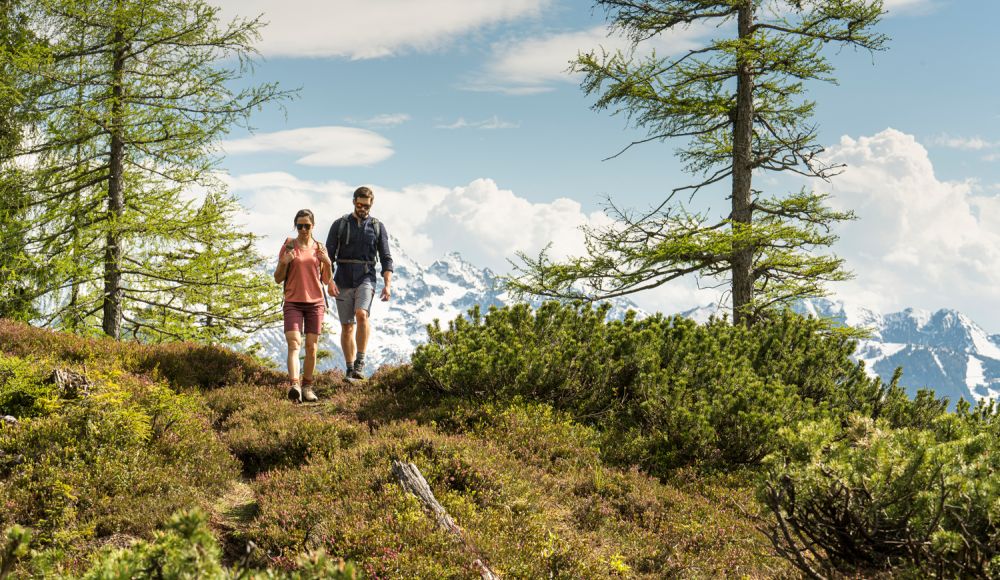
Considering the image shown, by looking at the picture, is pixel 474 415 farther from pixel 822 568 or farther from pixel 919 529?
pixel 919 529

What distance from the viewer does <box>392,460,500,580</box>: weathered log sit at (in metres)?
3.47

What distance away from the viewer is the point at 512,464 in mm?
5098

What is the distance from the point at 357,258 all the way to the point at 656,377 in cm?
440

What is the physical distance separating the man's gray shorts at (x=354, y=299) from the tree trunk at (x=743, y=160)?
8.15m

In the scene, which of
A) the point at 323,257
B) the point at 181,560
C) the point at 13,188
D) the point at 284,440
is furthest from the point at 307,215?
the point at 13,188

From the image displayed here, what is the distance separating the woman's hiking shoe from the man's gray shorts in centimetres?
106

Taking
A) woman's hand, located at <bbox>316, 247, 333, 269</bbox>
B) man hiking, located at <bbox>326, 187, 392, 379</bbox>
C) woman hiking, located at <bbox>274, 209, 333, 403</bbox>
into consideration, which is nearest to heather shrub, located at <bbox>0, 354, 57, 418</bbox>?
woman hiking, located at <bbox>274, 209, 333, 403</bbox>

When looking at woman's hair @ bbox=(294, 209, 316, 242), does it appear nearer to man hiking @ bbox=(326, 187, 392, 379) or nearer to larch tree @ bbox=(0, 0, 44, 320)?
man hiking @ bbox=(326, 187, 392, 379)

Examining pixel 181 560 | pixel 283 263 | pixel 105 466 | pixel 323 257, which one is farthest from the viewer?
pixel 323 257

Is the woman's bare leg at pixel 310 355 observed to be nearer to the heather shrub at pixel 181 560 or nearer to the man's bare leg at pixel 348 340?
the man's bare leg at pixel 348 340

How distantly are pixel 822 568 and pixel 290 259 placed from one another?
20.5 feet

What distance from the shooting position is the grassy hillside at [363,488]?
12.1 ft

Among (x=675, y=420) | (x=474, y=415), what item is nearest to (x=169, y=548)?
(x=474, y=415)

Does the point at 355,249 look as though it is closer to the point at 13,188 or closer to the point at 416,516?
the point at 416,516
